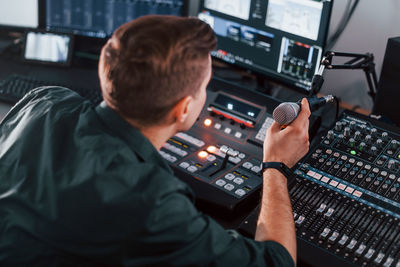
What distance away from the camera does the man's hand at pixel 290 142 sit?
1.25 m

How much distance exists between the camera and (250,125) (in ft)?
5.16

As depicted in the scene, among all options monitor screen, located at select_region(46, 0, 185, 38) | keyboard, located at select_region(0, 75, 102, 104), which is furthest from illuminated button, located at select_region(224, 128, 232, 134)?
monitor screen, located at select_region(46, 0, 185, 38)

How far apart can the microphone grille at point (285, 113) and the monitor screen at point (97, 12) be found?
1.01m

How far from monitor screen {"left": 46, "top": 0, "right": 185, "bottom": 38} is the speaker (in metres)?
0.90

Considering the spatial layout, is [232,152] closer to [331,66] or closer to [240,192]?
[240,192]

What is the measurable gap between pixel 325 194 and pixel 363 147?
200mm

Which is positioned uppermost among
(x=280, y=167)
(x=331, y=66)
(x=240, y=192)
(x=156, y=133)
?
(x=331, y=66)

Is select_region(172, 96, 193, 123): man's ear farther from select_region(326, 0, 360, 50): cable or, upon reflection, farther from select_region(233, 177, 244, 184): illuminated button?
select_region(326, 0, 360, 50): cable

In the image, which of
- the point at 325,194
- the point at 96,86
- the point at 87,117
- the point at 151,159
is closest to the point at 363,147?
the point at 325,194

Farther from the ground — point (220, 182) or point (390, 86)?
point (390, 86)

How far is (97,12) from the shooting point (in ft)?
6.89

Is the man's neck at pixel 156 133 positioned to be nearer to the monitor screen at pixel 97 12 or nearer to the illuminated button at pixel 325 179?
the illuminated button at pixel 325 179

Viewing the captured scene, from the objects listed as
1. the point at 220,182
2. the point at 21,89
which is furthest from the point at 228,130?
the point at 21,89

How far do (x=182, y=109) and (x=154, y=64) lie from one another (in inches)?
5.3
